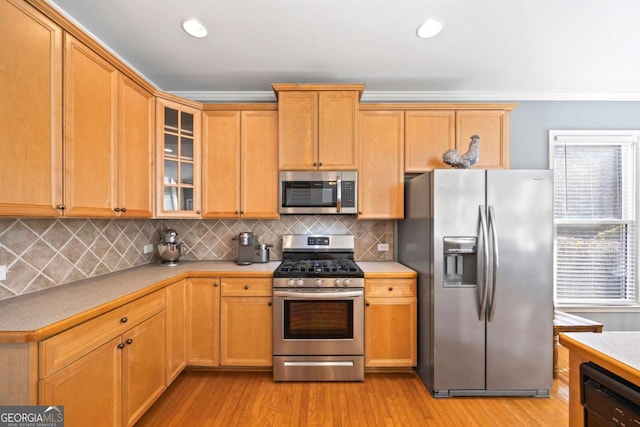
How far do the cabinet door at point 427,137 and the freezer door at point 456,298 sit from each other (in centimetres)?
61

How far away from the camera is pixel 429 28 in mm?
1978

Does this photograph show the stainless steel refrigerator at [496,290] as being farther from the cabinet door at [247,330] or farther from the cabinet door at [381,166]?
the cabinet door at [247,330]

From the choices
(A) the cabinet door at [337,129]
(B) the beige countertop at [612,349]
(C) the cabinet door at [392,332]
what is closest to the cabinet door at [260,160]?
(A) the cabinet door at [337,129]

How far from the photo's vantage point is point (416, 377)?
2424mm

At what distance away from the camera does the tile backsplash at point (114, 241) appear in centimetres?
162

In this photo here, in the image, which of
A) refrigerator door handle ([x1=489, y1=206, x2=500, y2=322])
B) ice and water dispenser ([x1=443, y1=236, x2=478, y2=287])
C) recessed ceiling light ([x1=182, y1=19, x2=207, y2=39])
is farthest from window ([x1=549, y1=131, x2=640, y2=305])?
recessed ceiling light ([x1=182, y1=19, x2=207, y2=39])

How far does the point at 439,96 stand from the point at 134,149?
2967 mm

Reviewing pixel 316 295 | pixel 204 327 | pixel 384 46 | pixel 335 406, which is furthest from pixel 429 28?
pixel 204 327

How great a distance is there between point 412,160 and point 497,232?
1.00 m

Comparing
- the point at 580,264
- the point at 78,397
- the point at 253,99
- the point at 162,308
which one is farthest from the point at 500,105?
the point at 78,397

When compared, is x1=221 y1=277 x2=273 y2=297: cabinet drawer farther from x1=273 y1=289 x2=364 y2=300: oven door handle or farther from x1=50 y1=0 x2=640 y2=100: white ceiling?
x1=50 y1=0 x2=640 y2=100: white ceiling

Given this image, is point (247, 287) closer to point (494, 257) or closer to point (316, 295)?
point (316, 295)

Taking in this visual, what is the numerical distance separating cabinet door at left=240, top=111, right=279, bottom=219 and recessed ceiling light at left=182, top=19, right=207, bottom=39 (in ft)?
2.53

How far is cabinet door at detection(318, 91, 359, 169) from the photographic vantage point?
103 inches
